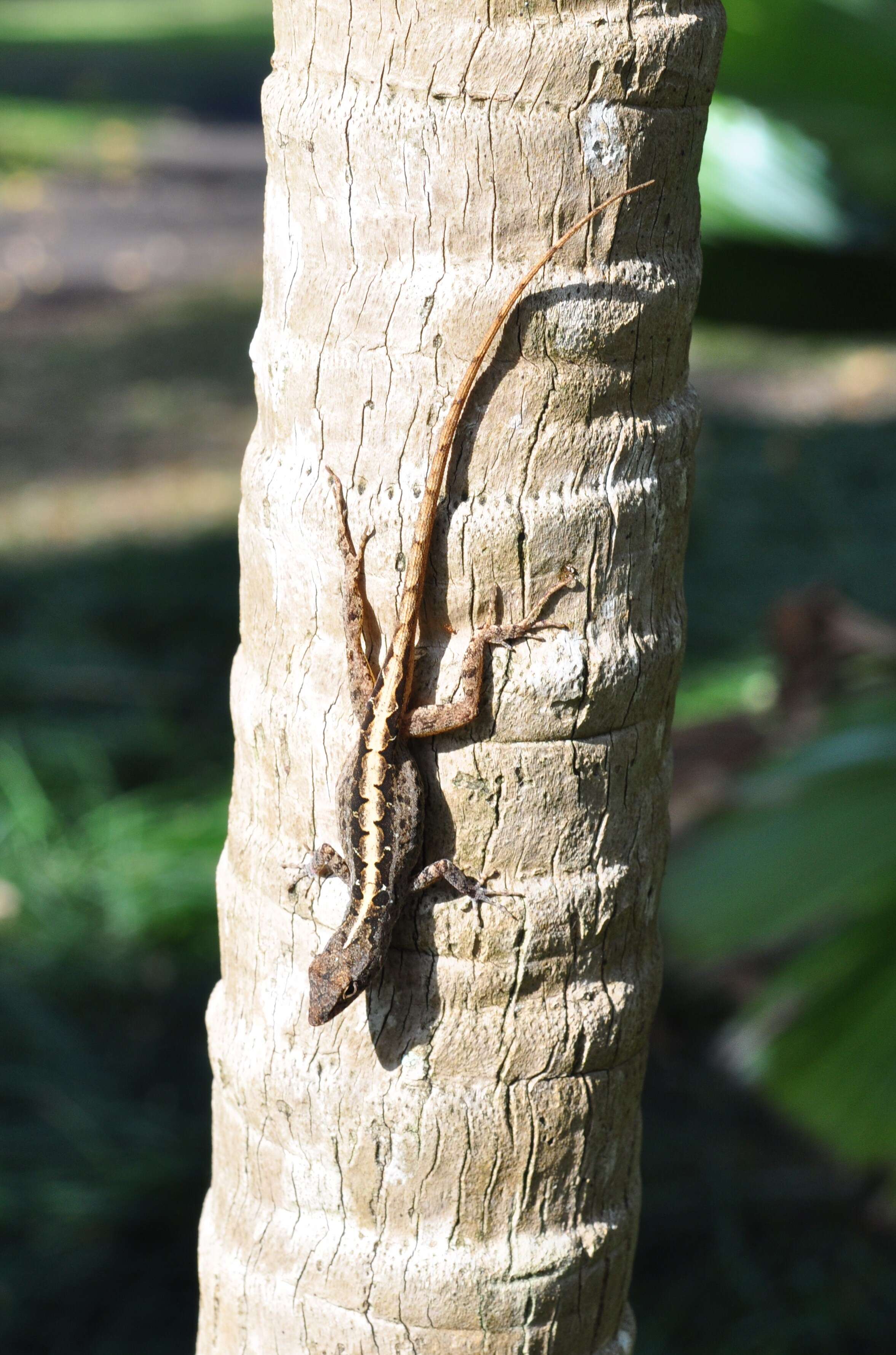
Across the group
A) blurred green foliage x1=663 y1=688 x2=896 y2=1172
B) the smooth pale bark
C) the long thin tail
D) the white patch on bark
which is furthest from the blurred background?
the white patch on bark

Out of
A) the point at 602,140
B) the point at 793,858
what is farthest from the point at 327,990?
the point at 793,858

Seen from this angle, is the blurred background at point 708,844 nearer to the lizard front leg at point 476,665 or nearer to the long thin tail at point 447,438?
the lizard front leg at point 476,665

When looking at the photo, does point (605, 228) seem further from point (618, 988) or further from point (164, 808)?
point (164, 808)

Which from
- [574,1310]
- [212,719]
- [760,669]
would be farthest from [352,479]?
[760,669]

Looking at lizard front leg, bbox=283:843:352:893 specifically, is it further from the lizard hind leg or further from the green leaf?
the green leaf

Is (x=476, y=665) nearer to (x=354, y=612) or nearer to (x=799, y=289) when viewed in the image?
(x=354, y=612)

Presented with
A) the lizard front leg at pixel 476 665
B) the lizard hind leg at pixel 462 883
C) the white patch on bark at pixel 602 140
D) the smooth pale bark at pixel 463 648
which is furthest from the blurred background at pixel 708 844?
the white patch on bark at pixel 602 140
